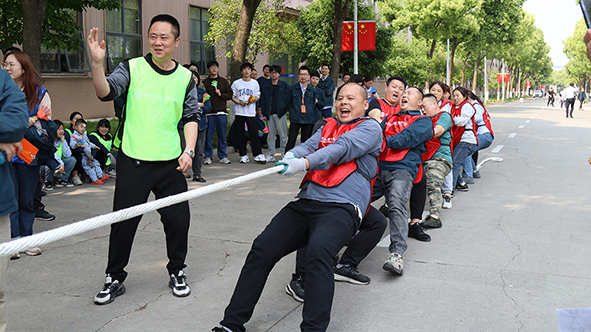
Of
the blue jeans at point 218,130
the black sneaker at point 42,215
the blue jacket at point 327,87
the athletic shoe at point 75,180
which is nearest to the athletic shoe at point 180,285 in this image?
the black sneaker at point 42,215

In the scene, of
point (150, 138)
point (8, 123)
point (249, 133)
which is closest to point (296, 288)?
point (150, 138)

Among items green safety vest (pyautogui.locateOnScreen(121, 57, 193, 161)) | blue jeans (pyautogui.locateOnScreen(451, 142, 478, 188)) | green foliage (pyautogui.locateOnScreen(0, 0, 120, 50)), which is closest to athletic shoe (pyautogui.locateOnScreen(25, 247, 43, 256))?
green safety vest (pyautogui.locateOnScreen(121, 57, 193, 161))

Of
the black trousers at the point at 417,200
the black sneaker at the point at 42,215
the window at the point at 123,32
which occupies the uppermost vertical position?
the window at the point at 123,32

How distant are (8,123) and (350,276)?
8.66 feet

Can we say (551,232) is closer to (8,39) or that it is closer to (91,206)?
(91,206)

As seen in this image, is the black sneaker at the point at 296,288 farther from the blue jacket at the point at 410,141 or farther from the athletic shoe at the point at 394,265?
the blue jacket at the point at 410,141

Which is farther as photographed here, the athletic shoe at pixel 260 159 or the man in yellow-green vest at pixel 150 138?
the athletic shoe at pixel 260 159

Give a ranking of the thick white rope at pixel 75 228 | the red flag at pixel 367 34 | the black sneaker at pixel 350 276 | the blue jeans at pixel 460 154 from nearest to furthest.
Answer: the thick white rope at pixel 75 228
the black sneaker at pixel 350 276
the blue jeans at pixel 460 154
the red flag at pixel 367 34

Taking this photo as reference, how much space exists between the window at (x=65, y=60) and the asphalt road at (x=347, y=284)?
1034cm

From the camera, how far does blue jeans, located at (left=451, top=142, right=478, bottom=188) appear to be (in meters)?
7.93

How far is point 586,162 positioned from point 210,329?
1033 cm

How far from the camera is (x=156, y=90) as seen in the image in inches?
150

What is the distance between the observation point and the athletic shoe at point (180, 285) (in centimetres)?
398

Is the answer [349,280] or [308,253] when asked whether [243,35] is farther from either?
[308,253]
